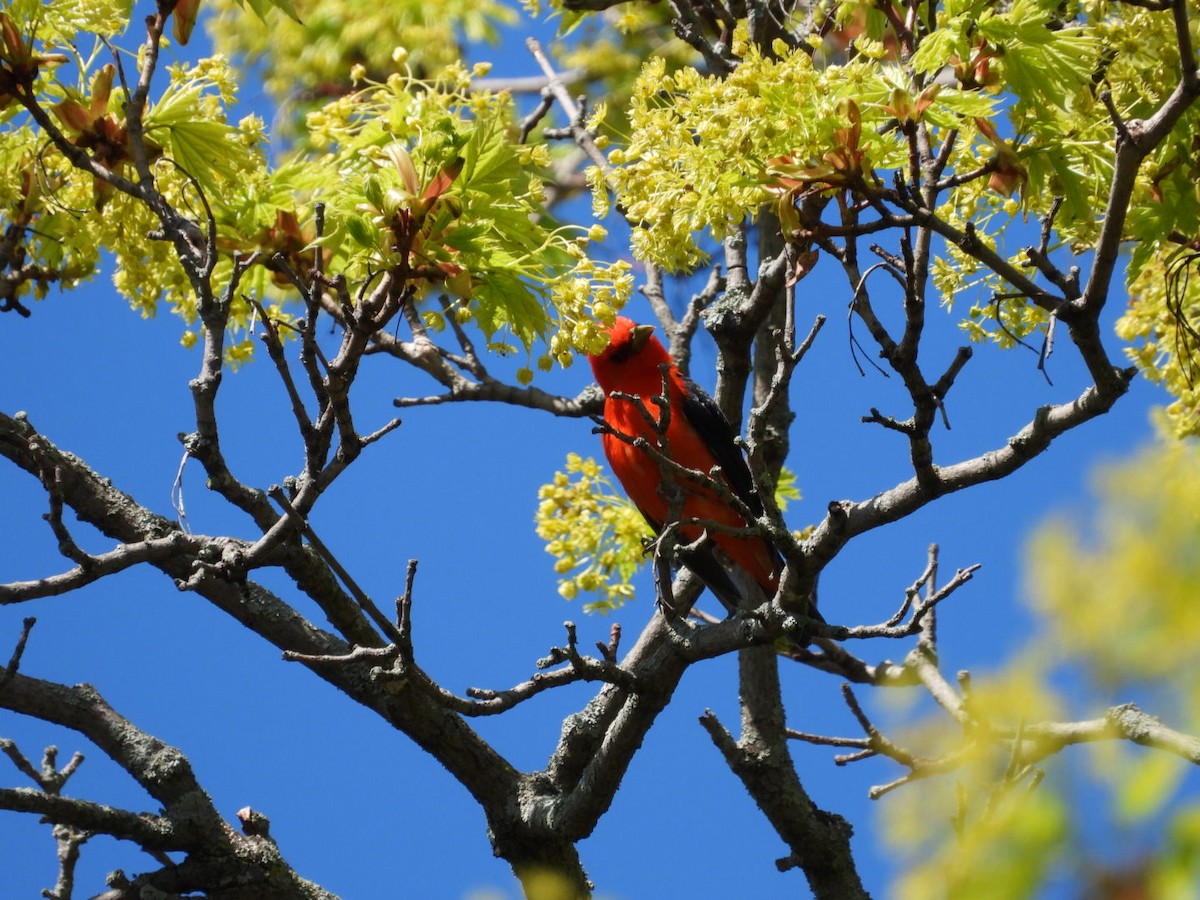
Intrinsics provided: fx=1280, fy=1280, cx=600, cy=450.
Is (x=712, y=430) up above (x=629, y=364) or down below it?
below

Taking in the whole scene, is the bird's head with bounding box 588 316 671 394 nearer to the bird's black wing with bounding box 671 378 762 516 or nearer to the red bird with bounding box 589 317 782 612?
the red bird with bounding box 589 317 782 612

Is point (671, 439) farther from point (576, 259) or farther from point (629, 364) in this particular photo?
point (576, 259)

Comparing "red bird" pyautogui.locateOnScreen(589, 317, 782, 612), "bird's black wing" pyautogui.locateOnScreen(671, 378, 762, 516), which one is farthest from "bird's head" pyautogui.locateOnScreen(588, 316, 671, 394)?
"bird's black wing" pyautogui.locateOnScreen(671, 378, 762, 516)

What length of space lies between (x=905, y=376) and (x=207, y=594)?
155 cm

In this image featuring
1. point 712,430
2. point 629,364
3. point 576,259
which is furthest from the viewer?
point 629,364

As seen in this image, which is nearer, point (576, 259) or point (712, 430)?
point (576, 259)

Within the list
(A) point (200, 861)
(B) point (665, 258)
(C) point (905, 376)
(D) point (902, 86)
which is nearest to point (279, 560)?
(A) point (200, 861)

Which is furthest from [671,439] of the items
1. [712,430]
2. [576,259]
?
[576,259]

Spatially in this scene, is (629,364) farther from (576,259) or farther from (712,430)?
(576,259)

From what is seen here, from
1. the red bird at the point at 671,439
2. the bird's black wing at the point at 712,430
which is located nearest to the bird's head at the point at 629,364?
the red bird at the point at 671,439

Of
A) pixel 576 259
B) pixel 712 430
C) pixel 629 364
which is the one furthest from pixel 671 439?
pixel 576 259

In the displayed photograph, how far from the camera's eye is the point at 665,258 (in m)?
2.14

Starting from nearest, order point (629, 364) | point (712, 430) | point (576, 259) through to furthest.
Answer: point (576, 259) < point (712, 430) < point (629, 364)

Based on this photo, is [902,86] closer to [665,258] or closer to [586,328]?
[665,258]
